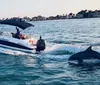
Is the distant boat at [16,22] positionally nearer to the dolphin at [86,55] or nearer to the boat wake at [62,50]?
the boat wake at [62,50]

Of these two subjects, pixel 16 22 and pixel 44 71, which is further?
pixel 16 22

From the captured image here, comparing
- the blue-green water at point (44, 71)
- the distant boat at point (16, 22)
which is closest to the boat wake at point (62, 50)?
the blue-green water at point (44, 71)

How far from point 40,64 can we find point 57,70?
2.59 m

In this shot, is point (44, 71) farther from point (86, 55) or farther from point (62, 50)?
point (62, 50)

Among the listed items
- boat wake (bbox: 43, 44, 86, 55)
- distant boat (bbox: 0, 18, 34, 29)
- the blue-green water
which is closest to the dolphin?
the blue-green water

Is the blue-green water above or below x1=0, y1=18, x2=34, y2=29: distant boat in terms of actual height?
below

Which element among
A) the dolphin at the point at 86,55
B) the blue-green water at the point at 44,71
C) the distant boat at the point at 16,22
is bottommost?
the blue-green water at the point at 44,71

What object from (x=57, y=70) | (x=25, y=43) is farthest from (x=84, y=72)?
(x=25, y=43)

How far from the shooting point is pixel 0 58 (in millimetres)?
25297

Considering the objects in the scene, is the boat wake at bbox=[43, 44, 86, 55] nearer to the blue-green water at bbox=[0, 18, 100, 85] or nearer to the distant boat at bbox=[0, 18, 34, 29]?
the blue-green water at bbox=[0, 18, 100, 85]

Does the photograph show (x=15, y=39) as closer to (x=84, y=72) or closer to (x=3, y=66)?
(x=3, y=66)

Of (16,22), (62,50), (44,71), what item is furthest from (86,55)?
(16,22)

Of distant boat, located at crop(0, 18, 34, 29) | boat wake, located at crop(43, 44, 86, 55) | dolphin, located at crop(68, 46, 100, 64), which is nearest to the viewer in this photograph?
dolphin, located at crop(68, 46, 100, 64)

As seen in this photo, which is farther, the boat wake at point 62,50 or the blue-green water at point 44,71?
the boat wake at point 62,50
